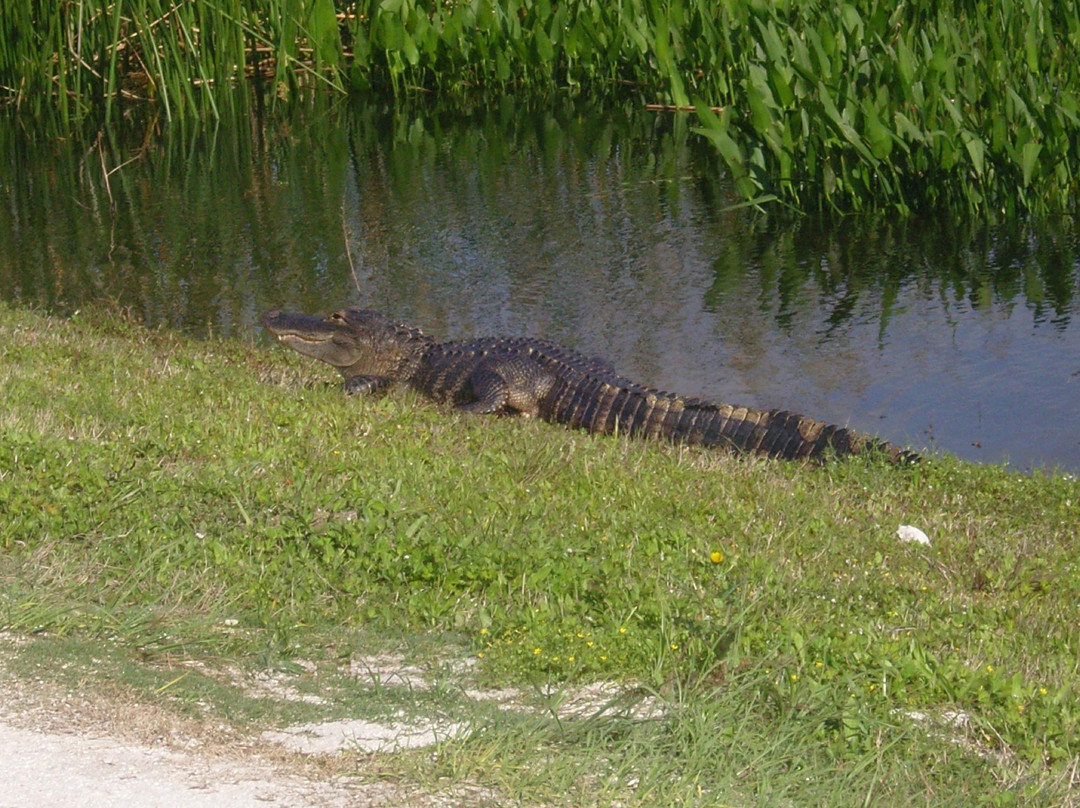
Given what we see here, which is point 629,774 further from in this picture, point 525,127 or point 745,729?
point 525,127

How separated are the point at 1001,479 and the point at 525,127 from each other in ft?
38.1

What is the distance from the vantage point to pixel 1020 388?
8781 millimetres

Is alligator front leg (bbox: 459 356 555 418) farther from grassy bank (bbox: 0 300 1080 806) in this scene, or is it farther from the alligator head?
grassy bank (bbox: 0 300 1080 806)

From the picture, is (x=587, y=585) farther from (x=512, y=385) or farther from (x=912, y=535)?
(x=512, y=385)

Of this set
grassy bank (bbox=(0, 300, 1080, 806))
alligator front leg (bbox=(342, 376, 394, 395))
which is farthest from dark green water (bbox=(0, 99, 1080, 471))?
grassy bank (bbox=(0, 300, 1080, 806))

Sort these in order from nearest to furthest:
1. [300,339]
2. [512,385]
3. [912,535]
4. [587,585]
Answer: [587,585]
[912,535]
[512,385]
[300,339]

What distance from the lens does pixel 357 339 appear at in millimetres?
8852

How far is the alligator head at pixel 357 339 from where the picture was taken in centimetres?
882

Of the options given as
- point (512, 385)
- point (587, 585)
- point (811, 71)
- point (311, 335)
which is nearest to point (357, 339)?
point (311, 335)

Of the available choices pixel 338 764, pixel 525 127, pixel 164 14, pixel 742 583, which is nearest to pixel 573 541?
pixel 742 583

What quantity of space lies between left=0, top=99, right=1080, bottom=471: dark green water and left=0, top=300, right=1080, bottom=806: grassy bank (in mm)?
2291

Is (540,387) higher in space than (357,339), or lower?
lower

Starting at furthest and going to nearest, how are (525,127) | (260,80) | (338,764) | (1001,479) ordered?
(260,80), (525,127), (1001,479), (338,764)

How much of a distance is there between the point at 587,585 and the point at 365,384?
4.33 meters
